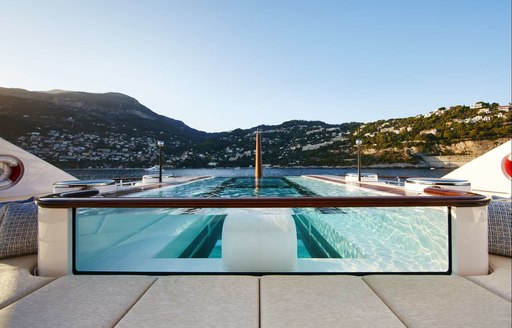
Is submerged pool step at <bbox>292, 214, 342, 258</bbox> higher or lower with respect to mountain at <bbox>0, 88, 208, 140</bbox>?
lower

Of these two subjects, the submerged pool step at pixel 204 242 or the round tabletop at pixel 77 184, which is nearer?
the submerged pool step at pixel 204 242

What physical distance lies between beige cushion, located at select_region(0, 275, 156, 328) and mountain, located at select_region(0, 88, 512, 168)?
63.8ft

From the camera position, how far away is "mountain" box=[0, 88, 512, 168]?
74.5 ft

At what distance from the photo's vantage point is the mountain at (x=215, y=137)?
74.5ft

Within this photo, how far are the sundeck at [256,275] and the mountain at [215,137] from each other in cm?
1834

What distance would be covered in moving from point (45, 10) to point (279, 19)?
708cm

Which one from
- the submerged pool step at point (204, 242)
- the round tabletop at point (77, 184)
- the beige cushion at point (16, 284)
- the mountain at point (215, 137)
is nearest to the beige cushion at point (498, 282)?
the submerged pool step at point (204, 242)

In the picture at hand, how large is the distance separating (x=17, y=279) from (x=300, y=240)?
1988mm

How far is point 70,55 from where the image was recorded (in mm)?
7855

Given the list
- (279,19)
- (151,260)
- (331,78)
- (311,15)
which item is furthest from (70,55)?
(331,78)

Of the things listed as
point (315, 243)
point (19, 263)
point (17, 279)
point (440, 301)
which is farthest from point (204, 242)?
point (440, 301)

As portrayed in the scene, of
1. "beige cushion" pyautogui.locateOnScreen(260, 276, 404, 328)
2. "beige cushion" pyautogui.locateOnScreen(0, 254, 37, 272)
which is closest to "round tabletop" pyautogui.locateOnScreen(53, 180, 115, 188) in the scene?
"beige cushion" pyautogui.locateOnScreen(0, 254, 37, 272)

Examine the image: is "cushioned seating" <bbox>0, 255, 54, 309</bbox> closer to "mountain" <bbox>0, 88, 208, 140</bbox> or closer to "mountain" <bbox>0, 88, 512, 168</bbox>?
"mountain" <bbox>0, 88, 512, 168</bbox>

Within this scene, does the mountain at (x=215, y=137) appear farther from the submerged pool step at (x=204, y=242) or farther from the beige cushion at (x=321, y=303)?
the beige cushion at (x=321, y=303)
